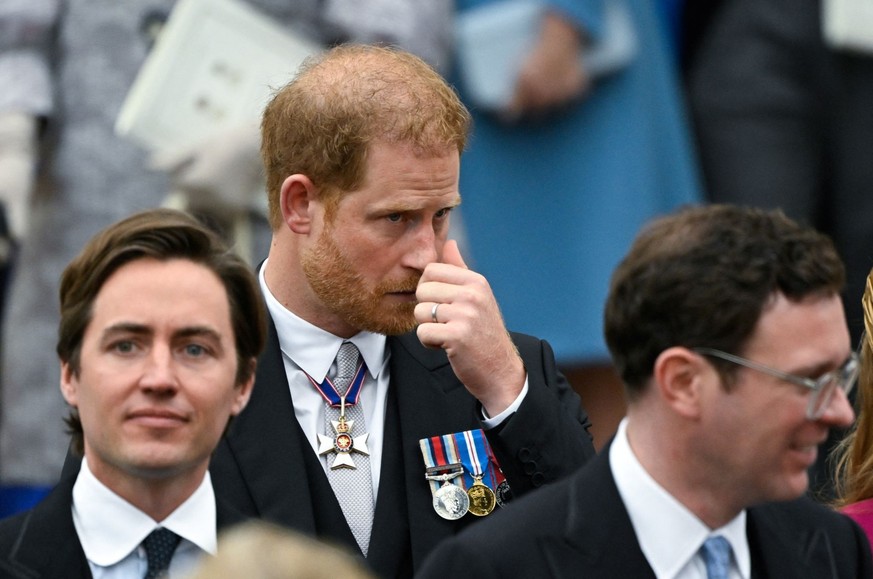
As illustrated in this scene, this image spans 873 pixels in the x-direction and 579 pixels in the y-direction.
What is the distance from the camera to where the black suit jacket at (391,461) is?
4320mm

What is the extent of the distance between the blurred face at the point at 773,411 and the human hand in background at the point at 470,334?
86 centimetres

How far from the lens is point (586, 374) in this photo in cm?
697

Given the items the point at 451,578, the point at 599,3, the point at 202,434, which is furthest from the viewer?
the point at 599,3

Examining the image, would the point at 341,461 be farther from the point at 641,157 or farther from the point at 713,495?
the point at 641,157

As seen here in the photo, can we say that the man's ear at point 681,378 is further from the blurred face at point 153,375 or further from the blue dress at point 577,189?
the blue dress at point 577,189

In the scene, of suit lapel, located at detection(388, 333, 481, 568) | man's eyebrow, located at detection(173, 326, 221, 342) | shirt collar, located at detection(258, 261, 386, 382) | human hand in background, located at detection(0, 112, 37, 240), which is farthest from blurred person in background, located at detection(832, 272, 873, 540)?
human hand in background, located at detection(0, 112, 37, 240)

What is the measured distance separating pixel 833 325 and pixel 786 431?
210 millimetres

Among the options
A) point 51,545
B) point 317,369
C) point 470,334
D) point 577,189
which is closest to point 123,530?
point 51,545

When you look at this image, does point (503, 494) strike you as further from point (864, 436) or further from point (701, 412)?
point (701, 412)

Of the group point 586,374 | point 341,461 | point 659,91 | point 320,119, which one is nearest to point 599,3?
point 659,91

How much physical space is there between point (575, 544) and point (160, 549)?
2.54 feet

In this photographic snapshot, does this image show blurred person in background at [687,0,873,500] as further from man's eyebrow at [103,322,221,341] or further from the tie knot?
man's eyebrow at [103,322,221,341]

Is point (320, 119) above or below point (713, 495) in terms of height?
above

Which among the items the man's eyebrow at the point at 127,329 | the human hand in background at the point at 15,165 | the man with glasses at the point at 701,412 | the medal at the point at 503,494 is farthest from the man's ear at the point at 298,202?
the human hand in background at the point at 15,165
